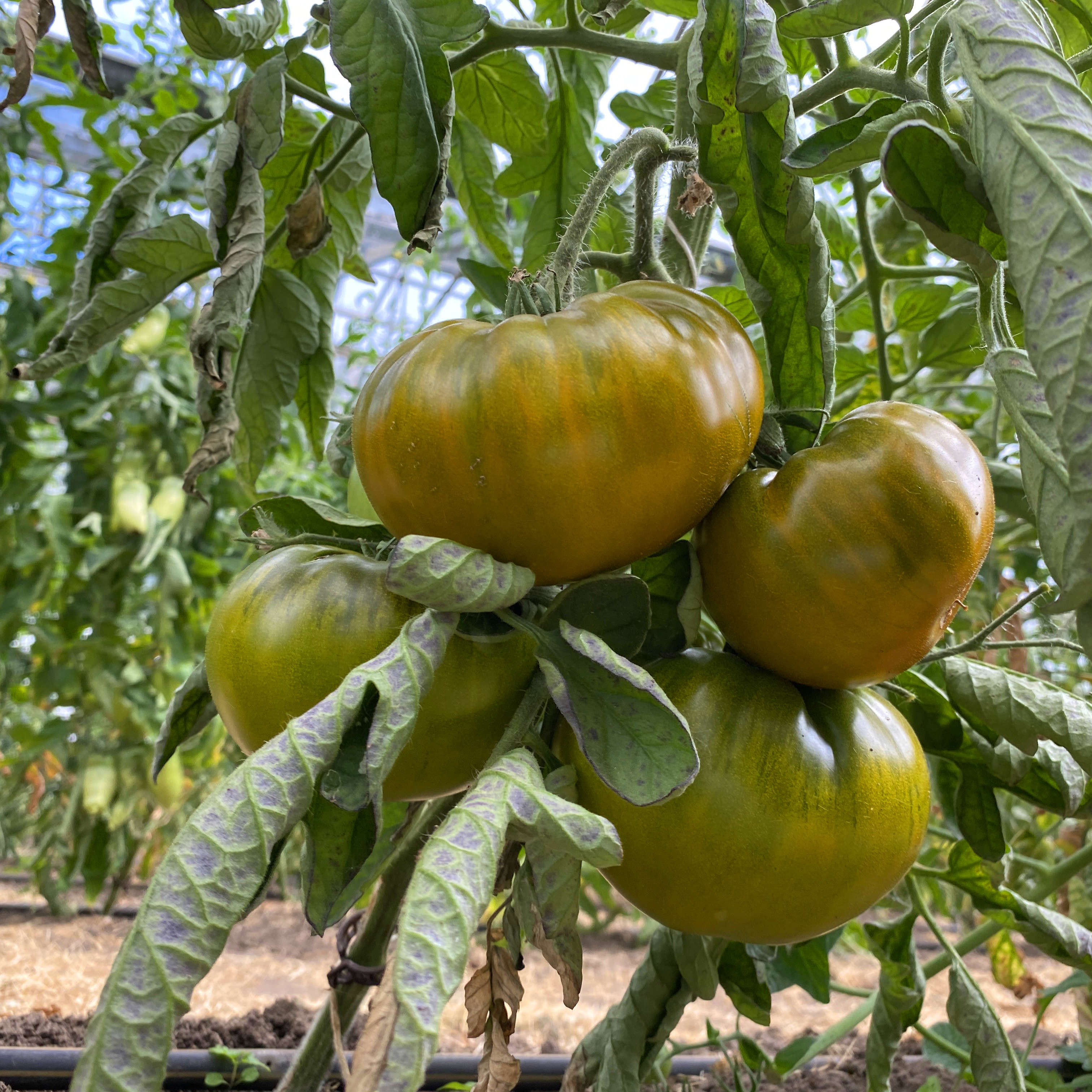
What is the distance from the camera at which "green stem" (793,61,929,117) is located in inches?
18.5

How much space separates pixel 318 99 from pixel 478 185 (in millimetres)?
225

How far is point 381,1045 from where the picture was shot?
0.27 metres

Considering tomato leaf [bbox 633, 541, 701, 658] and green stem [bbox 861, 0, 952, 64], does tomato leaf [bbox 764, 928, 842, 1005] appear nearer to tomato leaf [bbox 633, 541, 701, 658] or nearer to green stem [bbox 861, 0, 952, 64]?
tomato leaf [bbox 633, 541, 701, 658]

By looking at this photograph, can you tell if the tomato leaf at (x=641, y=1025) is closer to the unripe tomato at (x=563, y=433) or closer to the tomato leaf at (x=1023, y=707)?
the tomato leaf at (x=1023, y=707)

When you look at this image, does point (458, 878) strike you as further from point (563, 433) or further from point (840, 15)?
point (840, 15)

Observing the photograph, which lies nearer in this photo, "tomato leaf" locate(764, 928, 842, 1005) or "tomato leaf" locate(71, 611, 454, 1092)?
"tomato leaf" locate(71, 611, 454, 1092)

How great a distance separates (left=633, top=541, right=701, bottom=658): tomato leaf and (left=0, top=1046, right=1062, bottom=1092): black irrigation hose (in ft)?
1.46

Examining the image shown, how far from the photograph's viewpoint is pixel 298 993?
1.91 meters

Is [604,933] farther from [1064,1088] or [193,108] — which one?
[193,108]

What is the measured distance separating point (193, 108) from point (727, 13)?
1.80 metres

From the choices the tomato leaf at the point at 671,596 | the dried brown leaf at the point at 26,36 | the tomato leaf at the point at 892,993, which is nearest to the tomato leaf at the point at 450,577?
the tomato leaf at the point at 671,596

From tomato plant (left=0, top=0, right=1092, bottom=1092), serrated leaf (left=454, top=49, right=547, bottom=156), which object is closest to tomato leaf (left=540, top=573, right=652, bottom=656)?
tomato plant (left=0, top=0, right=1092, bottom=1092)

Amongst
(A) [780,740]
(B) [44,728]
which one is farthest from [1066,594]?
(B) [44,728]

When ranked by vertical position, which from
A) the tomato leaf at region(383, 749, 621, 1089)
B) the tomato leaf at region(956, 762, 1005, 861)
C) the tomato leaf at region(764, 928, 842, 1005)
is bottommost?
the tomato leaf at region(764, 928, 842, 1005)
